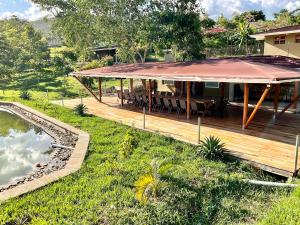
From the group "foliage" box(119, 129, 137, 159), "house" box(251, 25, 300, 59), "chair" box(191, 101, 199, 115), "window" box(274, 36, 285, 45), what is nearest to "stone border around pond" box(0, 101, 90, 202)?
"foliage" box(119, 129, 137, 159)

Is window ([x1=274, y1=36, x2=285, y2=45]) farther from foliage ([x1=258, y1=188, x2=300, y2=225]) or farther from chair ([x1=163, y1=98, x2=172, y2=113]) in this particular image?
foliage ([x1=258, y1=188, x2=300, y2=225])

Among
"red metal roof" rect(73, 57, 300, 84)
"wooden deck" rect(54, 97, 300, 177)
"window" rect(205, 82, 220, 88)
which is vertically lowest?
"wooden deck" rect(54, 97, 300, 177)

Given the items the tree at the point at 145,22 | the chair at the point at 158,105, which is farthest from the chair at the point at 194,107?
the tree at the point at 145,22

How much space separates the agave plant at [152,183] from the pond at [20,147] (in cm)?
501

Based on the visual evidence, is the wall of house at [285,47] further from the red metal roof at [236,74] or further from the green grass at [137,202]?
the green grass at [137,202]

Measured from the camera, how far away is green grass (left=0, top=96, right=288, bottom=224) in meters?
6.51

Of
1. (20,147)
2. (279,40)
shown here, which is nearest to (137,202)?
(20,147)

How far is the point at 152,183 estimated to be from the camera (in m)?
7.27

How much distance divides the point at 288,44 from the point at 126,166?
1600 centimetres

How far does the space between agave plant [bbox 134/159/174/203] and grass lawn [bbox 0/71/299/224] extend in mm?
127

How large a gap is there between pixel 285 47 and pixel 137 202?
686 inches

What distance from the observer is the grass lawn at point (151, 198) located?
6.50 metres

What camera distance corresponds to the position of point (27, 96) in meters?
24.4

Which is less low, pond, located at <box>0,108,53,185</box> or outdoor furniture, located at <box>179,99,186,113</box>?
outdoor furniture, located at <box>179,99,186,113</box>
